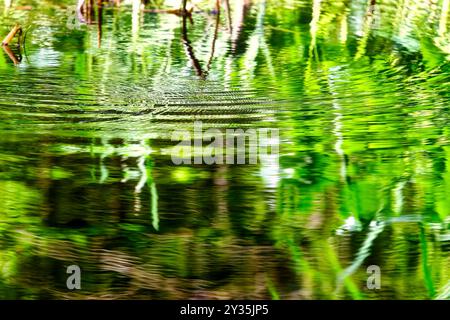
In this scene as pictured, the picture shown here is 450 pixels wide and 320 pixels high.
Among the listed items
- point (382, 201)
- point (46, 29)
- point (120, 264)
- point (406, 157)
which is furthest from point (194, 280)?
point (46, 29)

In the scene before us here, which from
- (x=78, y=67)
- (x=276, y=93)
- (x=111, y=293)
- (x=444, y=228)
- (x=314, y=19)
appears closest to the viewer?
(x=111, y=293)

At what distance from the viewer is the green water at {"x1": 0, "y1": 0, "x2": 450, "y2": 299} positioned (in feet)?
5.16

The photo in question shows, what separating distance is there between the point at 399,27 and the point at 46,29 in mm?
1351

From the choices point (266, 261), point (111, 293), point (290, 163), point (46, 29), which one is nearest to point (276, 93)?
point (290, 163)

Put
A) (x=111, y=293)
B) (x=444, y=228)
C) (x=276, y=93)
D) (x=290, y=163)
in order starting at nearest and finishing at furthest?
(x=111, y=293) < (x=444, y=228) < (x=290, y=163) < (x=276, y=93)

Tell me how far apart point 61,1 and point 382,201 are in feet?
7.83

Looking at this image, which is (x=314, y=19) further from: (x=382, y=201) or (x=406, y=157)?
(x=382, y=201)

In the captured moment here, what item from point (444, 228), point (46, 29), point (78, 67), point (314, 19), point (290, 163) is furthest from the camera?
point (314, 19)

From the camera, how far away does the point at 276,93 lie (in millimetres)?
2311

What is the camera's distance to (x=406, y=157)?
2.02m

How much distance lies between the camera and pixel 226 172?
6.55 ft

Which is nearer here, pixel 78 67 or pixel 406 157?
pixel 406 157

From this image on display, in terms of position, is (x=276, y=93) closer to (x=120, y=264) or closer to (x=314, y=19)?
(x=120, y=264)

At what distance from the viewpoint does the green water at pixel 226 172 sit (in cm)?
157
